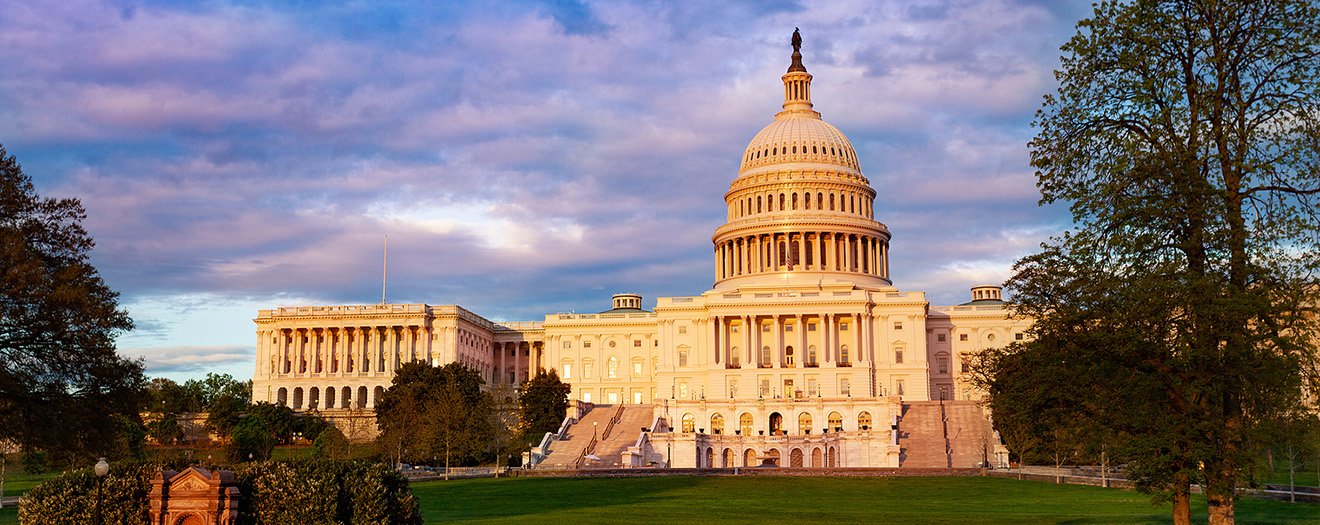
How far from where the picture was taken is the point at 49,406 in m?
38.4

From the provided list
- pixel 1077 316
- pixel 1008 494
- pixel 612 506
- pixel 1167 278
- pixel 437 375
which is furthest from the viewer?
pixel 437 375

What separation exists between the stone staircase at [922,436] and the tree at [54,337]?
5258 cm

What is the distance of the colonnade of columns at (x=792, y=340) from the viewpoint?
379 feet

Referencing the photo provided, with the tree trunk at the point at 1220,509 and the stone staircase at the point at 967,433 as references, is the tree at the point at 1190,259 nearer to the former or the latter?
the tree trunk at the point at 1220,509

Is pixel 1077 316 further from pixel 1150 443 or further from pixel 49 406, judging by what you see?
pixel 49 406

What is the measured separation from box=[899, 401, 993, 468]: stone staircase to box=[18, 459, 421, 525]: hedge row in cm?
5657

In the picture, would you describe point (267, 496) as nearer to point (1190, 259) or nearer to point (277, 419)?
point (1190, 259)

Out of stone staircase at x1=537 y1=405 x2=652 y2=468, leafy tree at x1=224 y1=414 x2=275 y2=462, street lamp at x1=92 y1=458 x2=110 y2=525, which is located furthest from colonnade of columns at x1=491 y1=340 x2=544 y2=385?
street lamp at x1=92 y1=458 x2=110 y2=525

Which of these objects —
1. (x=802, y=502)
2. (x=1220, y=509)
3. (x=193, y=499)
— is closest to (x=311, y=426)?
(x=802, y=502)

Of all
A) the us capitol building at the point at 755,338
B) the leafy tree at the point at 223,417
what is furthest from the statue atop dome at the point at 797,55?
the leafy tree at the point at 223,417

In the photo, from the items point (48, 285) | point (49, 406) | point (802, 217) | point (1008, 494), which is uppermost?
point (802, 217)

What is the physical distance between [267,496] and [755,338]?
91653 millimetres

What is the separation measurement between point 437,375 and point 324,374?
35.9m

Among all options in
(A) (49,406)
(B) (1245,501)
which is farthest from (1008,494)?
(A) (49,406)
